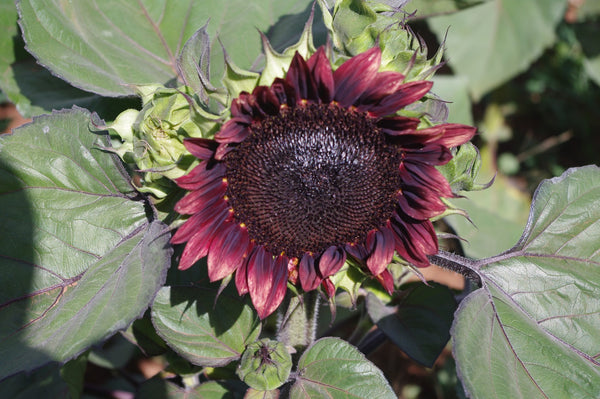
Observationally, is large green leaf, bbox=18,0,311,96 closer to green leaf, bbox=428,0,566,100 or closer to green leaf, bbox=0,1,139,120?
green leaf, bbox=0,1,139,120

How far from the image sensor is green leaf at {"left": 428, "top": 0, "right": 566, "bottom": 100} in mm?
2129

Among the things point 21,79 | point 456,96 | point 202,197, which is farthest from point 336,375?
point 456,96

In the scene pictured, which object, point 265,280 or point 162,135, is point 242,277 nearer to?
point 265,280

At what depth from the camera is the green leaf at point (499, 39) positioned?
6.98 ft

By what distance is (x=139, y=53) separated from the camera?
114 centimetres

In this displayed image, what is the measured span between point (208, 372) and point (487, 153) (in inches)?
68.6

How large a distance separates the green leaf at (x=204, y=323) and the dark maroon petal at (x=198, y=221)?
0.13m

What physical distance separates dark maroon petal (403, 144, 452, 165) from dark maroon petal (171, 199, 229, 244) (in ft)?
0.87

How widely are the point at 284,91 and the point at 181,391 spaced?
Result: 584 mm

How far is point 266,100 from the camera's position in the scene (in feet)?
2.61

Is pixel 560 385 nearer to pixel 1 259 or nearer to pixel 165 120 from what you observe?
pixel 165 120

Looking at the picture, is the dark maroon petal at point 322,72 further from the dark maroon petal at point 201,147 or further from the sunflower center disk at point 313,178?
the dark maroon petal at point 201,147

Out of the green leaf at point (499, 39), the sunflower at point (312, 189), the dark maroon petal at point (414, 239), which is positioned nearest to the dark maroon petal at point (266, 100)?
the sunflower at point (312, 189)

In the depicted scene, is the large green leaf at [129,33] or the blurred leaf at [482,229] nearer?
the large green leaf at [129,33]
